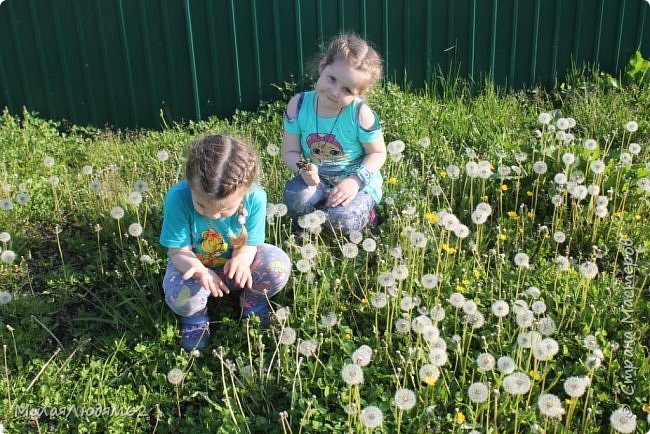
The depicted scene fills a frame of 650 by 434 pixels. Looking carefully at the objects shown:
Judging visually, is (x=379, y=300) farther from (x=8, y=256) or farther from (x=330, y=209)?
(x=8, y=256)

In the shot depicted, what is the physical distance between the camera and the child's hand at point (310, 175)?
3.69 meters

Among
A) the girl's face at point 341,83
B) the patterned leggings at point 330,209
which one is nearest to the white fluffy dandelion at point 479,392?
the patterned leggings at point 330,209

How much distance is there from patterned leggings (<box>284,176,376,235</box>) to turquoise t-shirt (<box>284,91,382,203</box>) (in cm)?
10

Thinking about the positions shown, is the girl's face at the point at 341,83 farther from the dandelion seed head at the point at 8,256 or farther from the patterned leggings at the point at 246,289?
the dandelion seed head at the point at 8,256

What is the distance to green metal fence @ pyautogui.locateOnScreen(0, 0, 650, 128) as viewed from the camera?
5750mm

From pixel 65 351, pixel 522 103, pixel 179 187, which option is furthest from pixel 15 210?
pixel 522 103

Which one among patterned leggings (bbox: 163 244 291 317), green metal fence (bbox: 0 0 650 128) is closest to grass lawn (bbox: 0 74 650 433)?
patterned leggings (bbox: 163 244 291 317)

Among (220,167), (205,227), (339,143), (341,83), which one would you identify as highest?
(341,83)

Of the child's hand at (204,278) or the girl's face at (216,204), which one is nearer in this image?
the girl's face at (216,204)

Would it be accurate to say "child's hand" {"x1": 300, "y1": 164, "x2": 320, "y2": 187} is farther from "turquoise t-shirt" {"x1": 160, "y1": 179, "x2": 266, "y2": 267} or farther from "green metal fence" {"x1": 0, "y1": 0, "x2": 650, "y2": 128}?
"green metal fence" {"x1": 0, "y1": 0, "x2": 650, "y2": 128}

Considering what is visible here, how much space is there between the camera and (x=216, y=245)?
10.6 feet

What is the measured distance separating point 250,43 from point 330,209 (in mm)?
2554

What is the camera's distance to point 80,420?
282cm

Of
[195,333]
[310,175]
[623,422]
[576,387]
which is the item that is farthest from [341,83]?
[623,422]
